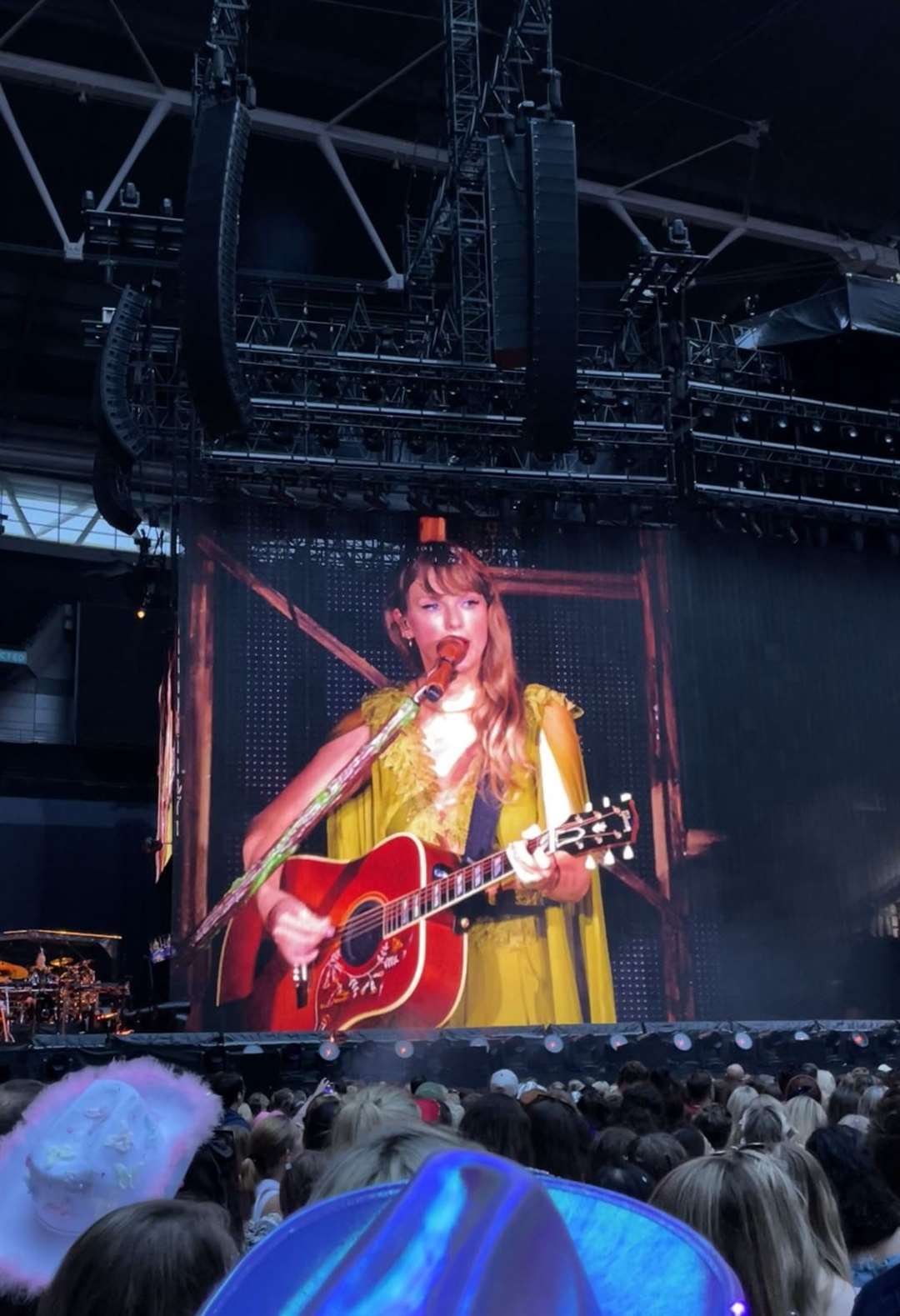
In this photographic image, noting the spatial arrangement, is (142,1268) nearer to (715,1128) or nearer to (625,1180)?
(625,1180)

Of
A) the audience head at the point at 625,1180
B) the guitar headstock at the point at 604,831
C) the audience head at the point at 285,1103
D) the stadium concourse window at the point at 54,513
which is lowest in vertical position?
the audience head at the point at 285,1103

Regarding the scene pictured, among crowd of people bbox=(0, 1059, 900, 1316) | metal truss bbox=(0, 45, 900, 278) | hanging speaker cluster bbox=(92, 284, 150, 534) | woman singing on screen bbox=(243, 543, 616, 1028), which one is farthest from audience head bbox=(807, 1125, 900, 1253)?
metal truss bbox=(0, 45, 900, 278)

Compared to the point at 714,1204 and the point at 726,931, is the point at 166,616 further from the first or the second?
the point at 714,1204

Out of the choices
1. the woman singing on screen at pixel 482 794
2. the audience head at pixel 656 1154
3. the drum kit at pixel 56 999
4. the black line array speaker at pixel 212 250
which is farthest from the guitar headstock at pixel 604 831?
the audience head at pixel 656 1154

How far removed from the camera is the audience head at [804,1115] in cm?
476

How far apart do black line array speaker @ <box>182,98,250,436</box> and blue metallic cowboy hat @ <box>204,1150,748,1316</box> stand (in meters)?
12.7

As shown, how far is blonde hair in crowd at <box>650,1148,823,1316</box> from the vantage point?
2.24 metres

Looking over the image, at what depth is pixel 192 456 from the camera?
16.1 meters

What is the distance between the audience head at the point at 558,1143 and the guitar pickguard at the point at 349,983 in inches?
459

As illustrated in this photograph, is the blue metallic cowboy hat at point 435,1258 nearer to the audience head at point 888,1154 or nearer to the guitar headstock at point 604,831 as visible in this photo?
the audience head at point 888,1154

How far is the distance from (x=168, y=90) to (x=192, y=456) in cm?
418

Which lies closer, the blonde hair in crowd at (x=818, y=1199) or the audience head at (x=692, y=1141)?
the blonde hair in crowd at (x=818, y=1199)

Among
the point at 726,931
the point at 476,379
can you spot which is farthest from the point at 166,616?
the point at 726,931

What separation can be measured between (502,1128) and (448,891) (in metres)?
12.1
